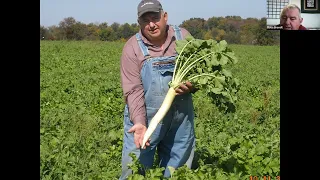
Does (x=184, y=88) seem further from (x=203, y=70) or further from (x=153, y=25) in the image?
(x=153, y=25)

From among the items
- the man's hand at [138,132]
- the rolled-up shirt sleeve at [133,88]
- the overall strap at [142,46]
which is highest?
the overall strap at [142,46]

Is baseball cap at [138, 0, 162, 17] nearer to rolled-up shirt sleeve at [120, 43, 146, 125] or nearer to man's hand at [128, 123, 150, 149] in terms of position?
rolled-up shirt sleeve at [120, 43, 146, 125]

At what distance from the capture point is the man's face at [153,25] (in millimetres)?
3258

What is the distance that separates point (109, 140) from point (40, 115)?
48 centimetres

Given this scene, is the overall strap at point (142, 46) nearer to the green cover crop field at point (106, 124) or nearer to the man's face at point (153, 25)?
the man's face at point (153, 25)

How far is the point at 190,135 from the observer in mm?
3447
